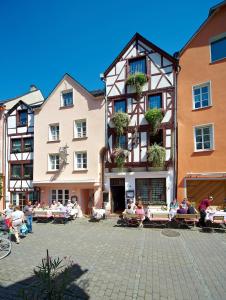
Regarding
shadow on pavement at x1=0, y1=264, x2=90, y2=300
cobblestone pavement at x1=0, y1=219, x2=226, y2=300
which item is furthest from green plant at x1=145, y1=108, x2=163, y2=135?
shadow on pavement at x1=0, y1=264, x2=90, y2=300

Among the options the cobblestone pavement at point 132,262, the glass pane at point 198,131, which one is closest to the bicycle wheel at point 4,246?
the cobblestone pavement at point 132,262

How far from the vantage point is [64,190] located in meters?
18.8

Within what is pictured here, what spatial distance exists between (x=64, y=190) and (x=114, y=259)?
11727mm

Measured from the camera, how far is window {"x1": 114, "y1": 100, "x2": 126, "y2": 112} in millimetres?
17453

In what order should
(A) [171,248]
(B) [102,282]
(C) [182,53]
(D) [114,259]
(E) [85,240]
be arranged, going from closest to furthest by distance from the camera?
(B) [102,282] → (D) [114,259] → (A) [171,248] → (E) [85,240] → (C) [182,53]

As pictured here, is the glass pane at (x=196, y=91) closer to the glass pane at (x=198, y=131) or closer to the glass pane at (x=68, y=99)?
the glass pane at (x=198, y=131)

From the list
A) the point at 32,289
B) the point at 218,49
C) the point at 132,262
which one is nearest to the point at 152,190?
the point at 132,262

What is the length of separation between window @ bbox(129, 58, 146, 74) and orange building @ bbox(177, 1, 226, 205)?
2.62 m

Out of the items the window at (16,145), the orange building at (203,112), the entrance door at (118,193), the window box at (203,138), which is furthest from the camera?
the window at (16,145)

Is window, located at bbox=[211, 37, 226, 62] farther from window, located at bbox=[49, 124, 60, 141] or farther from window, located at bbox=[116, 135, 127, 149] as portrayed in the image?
window, located at bbox=[49, 124, 60, 141]

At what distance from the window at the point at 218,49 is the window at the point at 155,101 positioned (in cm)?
405

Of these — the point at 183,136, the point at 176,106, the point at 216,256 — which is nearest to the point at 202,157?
the point at 183,136

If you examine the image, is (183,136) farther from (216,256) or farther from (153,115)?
(216,256)

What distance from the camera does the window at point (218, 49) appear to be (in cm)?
1510
